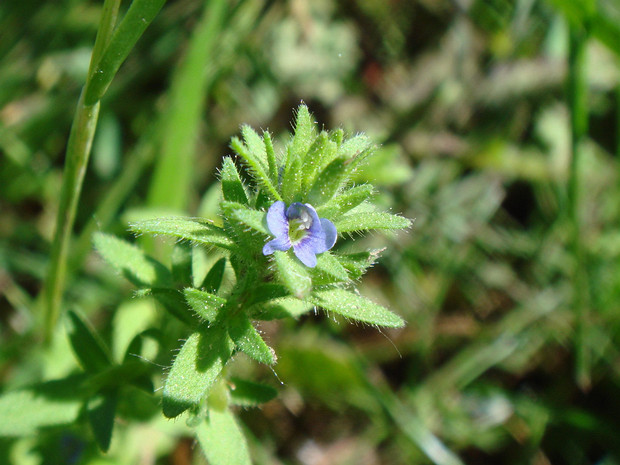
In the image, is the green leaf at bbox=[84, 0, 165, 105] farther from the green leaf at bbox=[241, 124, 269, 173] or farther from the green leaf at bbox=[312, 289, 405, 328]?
the green leaf at bbox=[312, 289, 405, 328]

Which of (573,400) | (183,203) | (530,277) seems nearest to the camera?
(183,203)

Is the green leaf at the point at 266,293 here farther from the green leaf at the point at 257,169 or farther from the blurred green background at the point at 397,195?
the blurred green background at the point at 397,195

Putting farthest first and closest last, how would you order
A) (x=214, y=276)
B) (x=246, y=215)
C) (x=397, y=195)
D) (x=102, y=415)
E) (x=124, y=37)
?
(x=397, y=195)
(x=102, y=415)
(x=214, y=276)
(x=124, y=37)
(x=246, y=215)

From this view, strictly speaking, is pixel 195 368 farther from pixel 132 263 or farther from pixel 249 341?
pixel 132 263

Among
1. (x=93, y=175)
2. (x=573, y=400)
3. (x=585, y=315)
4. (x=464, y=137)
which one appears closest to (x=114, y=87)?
(x=93, y=175)

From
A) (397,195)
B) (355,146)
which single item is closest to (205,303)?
(355,146)

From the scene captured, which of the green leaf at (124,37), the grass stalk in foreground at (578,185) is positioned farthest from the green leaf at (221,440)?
the grass stalk in foreground at (578,185)

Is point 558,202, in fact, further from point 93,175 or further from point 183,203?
point 93,175
